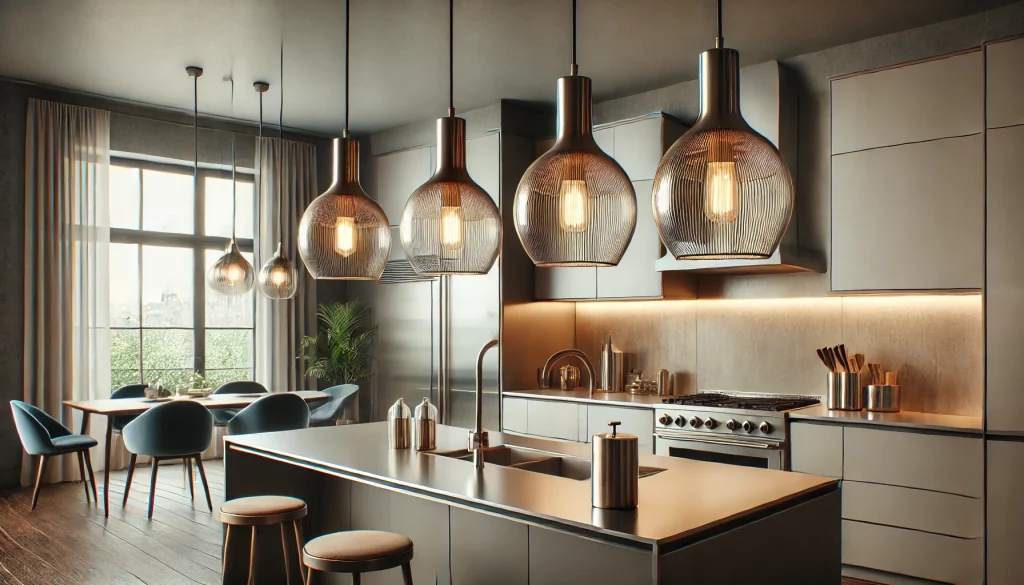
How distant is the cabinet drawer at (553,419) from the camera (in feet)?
18.5

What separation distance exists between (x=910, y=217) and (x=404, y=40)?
319 cm

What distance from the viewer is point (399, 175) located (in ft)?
23.9

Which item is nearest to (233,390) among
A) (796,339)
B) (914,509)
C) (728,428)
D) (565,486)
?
(728,428)

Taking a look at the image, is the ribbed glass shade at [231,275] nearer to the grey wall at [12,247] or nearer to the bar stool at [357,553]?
the grey wall at [12,247]

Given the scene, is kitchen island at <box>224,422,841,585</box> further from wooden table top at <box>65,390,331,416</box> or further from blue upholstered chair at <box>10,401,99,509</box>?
blue upholstered chair at <box>10,401,99,509</box>

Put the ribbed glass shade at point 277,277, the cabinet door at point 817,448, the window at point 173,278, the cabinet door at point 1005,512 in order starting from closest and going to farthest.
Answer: the cabinet door at point 1005,512
the cabinet door at point 817,448
the ribbed glass shade at point 277,277
the window at point 173,278

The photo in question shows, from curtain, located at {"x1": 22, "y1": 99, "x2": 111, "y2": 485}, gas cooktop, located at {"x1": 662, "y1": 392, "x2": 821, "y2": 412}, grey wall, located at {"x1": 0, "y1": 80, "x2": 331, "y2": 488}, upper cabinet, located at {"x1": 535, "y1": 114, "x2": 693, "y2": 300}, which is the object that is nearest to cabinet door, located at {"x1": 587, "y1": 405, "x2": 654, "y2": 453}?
gas cooktop, located at {"x1": 662, "y1": 392, "x2": 821, "y2": 412}

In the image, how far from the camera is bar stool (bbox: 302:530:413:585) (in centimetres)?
260

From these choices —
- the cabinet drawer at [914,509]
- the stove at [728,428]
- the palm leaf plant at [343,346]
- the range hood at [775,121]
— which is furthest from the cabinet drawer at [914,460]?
the palm leaf plant at [343,346]

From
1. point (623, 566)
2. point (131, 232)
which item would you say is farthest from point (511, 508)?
point (131, 232)

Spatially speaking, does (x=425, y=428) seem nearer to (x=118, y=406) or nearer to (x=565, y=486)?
(x=565, y=486)

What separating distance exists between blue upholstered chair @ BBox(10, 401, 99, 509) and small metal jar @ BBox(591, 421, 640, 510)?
4.56 meters

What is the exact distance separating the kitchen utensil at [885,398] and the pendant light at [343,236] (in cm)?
328

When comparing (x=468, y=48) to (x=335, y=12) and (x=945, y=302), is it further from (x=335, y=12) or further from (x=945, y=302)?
(x=945, y=302)
